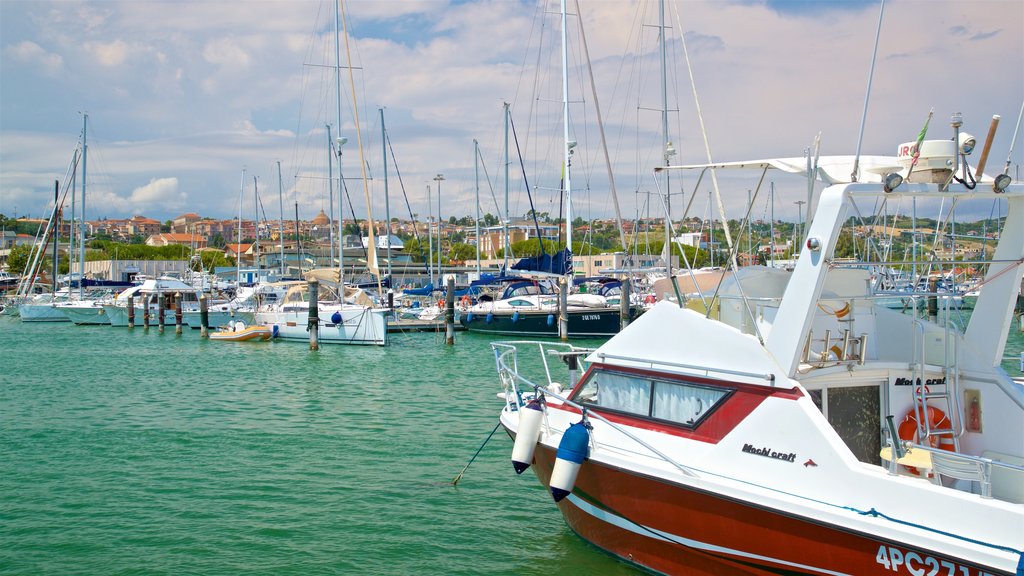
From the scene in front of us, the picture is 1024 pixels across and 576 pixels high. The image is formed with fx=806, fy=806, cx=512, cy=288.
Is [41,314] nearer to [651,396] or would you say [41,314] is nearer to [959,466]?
[651,396]

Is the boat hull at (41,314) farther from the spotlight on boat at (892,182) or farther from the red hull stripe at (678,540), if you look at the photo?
the spotlight on boat at (892,182)

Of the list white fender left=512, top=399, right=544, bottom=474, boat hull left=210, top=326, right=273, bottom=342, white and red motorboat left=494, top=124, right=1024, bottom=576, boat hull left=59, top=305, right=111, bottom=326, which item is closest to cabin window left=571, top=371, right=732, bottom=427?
white and red motorboat left=494, top=124, right=1024, bottom=576

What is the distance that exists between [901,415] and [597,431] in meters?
3.04

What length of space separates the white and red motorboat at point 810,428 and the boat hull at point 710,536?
0.02 metres

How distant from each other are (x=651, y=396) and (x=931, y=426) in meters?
2.68

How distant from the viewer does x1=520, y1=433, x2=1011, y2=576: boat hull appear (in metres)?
6.19

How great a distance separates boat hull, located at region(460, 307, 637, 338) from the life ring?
26.3m

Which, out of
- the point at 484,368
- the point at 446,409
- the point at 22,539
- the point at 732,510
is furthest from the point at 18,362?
the point at 732,510

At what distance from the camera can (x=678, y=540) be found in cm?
770

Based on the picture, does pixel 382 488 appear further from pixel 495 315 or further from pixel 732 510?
pixel 495 315

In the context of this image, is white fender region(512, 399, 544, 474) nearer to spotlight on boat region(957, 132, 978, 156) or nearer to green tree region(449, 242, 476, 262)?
spotlight on boat region(957, 132, 978, 156)

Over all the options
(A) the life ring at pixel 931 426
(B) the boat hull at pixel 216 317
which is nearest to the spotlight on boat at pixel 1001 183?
(A) the life ring at pixel 931 426

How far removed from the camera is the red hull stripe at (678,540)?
21.9 feet

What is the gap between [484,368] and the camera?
26438mm
